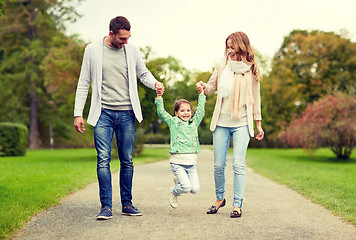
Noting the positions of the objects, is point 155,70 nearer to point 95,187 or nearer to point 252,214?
point 95,187

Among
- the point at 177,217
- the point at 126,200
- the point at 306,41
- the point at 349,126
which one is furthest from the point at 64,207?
the point at 306,41

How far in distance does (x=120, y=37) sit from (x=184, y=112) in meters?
1.20

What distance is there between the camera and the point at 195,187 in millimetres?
5512

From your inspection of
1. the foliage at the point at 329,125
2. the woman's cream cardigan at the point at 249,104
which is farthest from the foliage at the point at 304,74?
the woman's cream cardigan at the point at 249,104

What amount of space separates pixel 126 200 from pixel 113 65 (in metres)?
1.66

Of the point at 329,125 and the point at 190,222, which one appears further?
the point at 329,125

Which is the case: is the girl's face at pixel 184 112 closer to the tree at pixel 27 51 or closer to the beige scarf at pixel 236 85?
the beige scarf at pixel 236 85

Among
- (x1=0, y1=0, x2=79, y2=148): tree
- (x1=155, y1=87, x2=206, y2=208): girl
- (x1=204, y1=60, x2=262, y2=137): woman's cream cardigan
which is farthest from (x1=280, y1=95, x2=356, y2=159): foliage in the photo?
(x1=0, y1=0, x2=79, y2=148): tree

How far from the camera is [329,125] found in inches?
796

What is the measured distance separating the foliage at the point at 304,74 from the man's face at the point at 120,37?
33.4 m

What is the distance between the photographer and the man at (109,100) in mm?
5254

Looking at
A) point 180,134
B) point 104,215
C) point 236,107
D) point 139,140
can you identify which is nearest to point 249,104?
point 236,107

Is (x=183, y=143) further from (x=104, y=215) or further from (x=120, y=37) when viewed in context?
(x=120, y=37)

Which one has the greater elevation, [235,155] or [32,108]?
[32,108]
